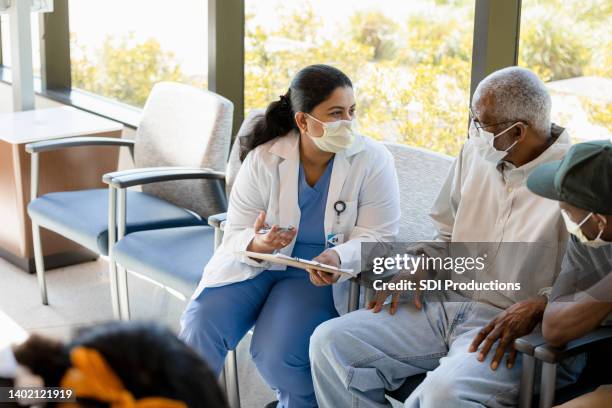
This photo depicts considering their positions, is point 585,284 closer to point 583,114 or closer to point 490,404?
point 490,404

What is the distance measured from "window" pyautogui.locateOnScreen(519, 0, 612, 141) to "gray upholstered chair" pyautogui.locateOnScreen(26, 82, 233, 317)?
1.20m

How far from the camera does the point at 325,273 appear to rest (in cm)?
264

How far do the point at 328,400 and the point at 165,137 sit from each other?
166cm

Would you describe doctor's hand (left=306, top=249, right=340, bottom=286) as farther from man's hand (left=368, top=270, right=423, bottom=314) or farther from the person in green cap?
the person in green cap

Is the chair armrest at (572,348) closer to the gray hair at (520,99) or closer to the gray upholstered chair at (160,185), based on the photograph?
the gray hair at (520,99)

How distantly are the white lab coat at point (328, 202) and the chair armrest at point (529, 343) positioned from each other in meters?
0.76

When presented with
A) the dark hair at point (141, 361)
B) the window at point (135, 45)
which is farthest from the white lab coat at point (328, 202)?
the dark hair at point (141, 361)

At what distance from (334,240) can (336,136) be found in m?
0.33

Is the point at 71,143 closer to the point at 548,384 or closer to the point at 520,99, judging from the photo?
the point at 520,99

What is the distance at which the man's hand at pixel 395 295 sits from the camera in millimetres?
2611

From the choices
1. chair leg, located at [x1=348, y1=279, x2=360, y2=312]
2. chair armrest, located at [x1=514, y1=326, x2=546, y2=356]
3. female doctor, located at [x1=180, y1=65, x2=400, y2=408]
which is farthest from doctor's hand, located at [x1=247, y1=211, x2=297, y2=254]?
chair armrest, located at [x1=514, y1=326, x2=546, y2=356]

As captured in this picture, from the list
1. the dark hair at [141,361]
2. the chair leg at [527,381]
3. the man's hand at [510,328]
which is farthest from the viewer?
the man's hand at [510,328]

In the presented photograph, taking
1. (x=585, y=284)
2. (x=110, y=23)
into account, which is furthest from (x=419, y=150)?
(x=110, y=23)

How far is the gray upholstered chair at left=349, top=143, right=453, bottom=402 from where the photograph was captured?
9.51 ft
